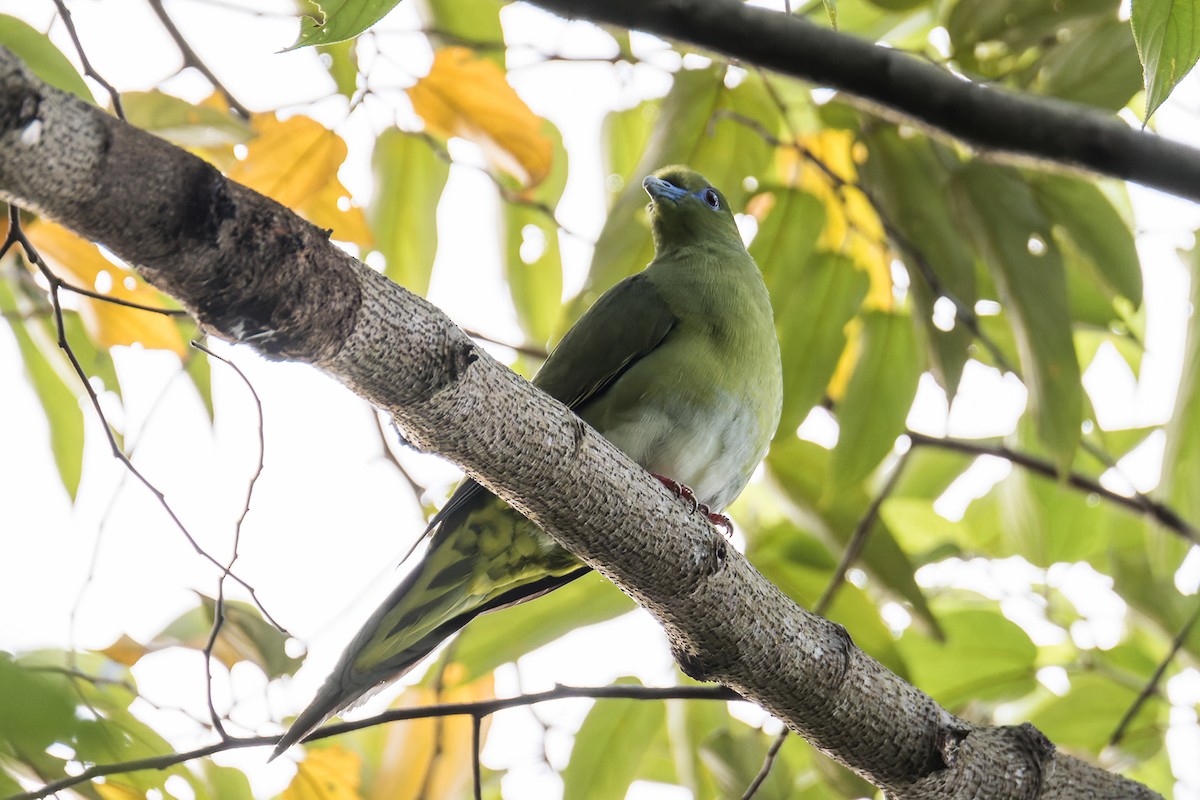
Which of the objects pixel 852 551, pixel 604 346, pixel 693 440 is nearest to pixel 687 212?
pixel 604 346

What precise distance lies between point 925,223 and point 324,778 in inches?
80.4

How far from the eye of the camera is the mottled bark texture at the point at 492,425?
1.21 metres

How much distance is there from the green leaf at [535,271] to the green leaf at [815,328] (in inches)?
30.2

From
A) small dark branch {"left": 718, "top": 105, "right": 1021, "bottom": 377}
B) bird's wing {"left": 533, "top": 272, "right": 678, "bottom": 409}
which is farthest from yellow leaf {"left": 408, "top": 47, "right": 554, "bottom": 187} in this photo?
small dark branch {"left": 718, "top": 105, "right": 1021, "bottom": 377}

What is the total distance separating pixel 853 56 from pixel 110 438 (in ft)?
5.35

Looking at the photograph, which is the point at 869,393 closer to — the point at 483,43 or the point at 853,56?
the point at 853,56

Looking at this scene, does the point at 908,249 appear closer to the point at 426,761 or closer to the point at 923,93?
the point at 923,93

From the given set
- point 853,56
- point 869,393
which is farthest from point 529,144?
point 869,393

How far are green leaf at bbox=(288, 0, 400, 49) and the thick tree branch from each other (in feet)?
2.98

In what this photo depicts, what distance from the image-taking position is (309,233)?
138 centimetres

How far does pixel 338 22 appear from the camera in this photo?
135 cm

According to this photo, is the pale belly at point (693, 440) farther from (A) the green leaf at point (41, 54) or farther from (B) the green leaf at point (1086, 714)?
(A) the green leaf at point (41, 54)

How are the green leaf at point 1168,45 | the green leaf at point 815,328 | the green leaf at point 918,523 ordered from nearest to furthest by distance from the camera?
1. the green leaf at point 1168,45
2. the green leaf at point 815,328
3. the green leaf at point 918,523

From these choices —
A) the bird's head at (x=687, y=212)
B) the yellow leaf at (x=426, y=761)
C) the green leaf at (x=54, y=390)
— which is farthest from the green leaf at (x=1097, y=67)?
the green leaf at (x=54, y=390)
